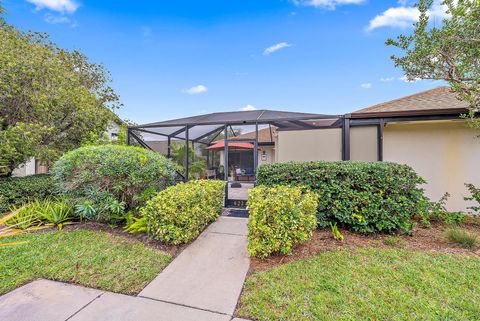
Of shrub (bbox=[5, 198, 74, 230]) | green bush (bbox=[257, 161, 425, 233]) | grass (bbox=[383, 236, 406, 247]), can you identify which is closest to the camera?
grass (bbox=[383, 236, 406, 247])

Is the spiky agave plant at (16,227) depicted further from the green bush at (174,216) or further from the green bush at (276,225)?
the green bush at (276,225)

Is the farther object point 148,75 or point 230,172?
point 148,75

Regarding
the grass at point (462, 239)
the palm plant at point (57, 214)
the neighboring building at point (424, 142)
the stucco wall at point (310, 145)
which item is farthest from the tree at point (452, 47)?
the palm plant at point (57, 214)

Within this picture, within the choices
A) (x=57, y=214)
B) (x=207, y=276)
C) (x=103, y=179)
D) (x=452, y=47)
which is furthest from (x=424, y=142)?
(x=57, y=214)

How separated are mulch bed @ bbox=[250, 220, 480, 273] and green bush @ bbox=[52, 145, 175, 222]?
318cm

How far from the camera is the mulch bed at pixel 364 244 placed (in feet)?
10.9

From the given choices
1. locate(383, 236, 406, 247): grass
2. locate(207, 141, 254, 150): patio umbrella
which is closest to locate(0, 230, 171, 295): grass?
locate(383, 236, 406, 247): grass

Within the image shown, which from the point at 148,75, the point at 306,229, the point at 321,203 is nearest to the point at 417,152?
the point at 321,203

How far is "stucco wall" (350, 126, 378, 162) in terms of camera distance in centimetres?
623

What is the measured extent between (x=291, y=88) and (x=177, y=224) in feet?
33.6

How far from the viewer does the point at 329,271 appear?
9.63ft

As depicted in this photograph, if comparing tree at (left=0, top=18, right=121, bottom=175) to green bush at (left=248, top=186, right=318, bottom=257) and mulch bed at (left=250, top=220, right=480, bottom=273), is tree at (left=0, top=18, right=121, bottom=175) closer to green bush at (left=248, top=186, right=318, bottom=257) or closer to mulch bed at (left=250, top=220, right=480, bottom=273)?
green bush at (left=248, top=186, right=318, bottom=257)

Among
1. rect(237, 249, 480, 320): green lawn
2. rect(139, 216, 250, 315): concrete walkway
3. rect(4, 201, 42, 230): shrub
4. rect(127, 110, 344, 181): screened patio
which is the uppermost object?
rect(127, 110, 344, 181): screened patio

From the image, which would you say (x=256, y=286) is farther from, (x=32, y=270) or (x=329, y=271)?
(x=32, y=270)
